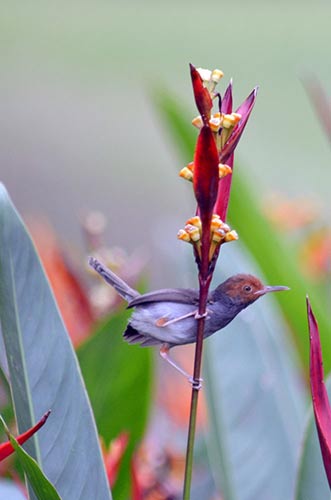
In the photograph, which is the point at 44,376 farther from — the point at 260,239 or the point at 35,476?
the point at 260,239

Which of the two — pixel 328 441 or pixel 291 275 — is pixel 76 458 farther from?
pixel 291 275

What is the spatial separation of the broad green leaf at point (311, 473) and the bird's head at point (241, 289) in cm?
18

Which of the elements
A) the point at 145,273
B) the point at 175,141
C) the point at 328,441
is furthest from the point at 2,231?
the point at 175,141

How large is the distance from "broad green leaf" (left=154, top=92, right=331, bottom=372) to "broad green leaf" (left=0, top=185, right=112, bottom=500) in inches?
28.2

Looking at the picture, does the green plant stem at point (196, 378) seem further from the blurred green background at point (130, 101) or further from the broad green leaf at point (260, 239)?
the blurred green background at point (130, 101)

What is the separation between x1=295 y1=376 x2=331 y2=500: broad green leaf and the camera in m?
0.83

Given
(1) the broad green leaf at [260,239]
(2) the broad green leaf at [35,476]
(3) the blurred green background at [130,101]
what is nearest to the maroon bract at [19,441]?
(2) the broad green leaf at [35,476]

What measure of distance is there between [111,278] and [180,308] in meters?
0.06

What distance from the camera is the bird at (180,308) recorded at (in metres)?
0.70

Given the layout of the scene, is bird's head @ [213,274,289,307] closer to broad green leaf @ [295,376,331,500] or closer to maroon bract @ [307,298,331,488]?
maroon bract @ [307,298,331,488]

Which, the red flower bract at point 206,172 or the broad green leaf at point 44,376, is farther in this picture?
the broad green leaf at point 44,376

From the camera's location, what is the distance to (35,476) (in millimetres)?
687

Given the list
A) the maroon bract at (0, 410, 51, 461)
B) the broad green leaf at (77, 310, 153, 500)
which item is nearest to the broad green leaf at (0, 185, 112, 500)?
the maroon bract at (0, 410, 51, 461)

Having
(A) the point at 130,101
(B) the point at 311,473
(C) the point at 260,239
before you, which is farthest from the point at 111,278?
(A) the point at 130,101
